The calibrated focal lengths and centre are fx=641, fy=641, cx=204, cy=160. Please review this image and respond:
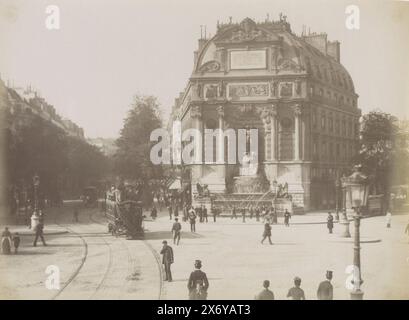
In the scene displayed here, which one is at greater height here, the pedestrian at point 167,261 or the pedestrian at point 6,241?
the pedestrian at point 6,241

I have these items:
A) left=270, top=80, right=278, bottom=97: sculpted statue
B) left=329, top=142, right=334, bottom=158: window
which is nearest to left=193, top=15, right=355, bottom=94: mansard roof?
left=270, top=80, right=278, bottom=97: sculpted statue

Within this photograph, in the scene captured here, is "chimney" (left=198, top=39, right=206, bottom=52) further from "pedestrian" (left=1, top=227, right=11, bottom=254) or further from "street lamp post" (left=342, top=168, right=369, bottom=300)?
"pedestrian" (left=1, top=227, right=11, bottom=254)

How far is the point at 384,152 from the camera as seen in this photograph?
21750 mm

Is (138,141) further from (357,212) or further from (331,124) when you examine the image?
(331,124)

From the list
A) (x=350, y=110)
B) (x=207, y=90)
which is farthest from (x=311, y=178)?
(x=207, y=90)

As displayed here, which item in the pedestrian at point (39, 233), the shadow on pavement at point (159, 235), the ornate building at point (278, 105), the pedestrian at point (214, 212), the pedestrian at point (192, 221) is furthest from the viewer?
the pedestrian at point (214, 212)

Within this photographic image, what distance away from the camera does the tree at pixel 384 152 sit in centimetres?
1989

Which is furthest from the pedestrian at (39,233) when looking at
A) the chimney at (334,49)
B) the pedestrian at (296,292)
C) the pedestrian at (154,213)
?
the chimney at (334,49)

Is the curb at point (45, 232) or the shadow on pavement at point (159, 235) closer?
the curb at point (45, 232)

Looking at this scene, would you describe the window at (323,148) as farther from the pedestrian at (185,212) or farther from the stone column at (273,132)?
the pedestrian at (185,212)

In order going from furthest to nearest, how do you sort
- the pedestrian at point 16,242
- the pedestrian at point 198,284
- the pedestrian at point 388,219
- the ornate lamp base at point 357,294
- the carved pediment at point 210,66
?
the carved pediment at point 210,66 < the pedestrian at point 388,219 < the pedestrian at point 16,242 < the ornate lamp base at point 357,294 < the pedestrian at point 198,284

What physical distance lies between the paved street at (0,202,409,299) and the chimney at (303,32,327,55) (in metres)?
5.91

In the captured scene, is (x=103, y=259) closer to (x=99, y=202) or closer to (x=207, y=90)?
(x=99, y=202)

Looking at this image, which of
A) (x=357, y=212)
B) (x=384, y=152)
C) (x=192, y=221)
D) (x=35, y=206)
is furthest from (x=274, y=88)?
(x=357, y=212)
